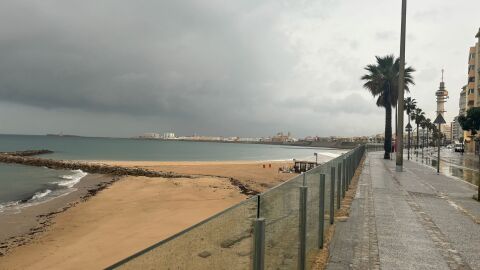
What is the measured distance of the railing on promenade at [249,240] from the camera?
96.7 inches

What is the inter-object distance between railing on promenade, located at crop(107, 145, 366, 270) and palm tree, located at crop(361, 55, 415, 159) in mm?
36258

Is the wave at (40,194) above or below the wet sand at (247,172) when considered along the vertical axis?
below

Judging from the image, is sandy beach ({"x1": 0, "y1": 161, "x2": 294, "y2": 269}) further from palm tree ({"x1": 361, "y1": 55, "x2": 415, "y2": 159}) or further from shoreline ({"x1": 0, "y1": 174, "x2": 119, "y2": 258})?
palm tree ({"x1": 361, "y1": 55, "x2": 415, "y2": 159})

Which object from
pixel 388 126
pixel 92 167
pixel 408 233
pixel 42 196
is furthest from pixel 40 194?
pixel 388 126

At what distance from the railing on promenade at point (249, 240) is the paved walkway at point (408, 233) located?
4.42 feet

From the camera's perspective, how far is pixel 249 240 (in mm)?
3504

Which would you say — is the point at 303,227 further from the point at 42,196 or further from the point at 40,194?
the point at 40,194

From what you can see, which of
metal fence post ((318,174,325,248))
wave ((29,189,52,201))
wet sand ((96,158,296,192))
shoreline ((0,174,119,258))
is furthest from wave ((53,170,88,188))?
metal fence post ((318,174,325,248))

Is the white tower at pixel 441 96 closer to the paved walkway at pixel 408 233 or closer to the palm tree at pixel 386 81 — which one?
the palm tree at pixel 386 81

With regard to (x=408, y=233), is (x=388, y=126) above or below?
above

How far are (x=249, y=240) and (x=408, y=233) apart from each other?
18.5 feet

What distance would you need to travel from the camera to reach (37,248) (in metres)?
12.1

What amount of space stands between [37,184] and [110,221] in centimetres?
2015

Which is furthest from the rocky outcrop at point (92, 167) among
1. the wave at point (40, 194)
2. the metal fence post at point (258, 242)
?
the metal fence post at point (258, 242)
